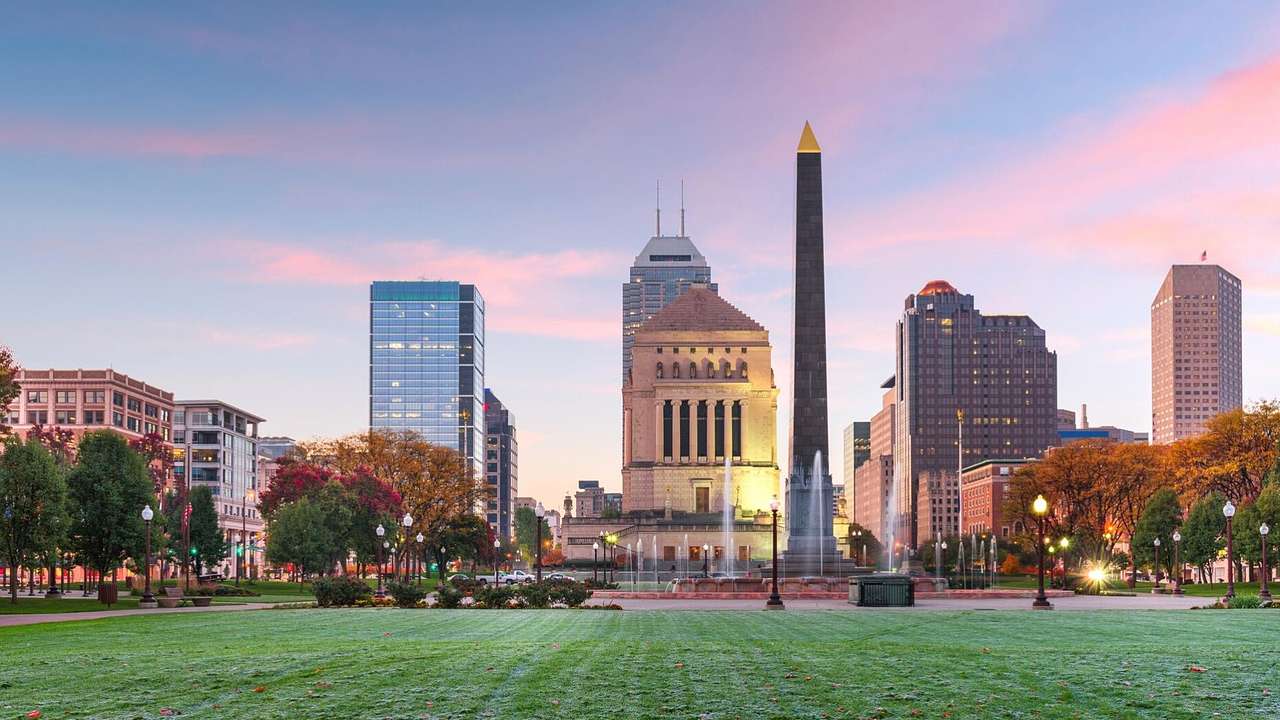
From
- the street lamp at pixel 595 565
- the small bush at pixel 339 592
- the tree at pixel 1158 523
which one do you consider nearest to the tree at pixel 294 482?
the street lamp at pixel 595 565

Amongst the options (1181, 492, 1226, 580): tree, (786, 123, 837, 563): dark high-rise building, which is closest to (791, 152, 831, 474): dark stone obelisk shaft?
(786, 123, 837, 563): dark high-rise building

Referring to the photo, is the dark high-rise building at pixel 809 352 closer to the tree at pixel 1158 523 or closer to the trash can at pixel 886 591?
the tree at pixel 1158 523

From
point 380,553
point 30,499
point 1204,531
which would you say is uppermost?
point 30,499

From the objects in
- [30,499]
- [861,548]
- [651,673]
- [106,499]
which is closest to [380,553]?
[106,499]

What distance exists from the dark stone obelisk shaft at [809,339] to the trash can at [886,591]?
109 ft

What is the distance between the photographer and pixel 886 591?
152 ft

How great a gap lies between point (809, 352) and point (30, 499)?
4536 cm

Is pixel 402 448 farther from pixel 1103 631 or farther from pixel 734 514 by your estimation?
pixel 1103 631

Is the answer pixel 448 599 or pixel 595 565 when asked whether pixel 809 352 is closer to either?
pixel 595 565

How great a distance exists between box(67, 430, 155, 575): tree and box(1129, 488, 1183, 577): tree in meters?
68.4

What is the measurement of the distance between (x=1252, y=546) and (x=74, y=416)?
13975 centimetres

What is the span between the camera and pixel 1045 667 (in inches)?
710

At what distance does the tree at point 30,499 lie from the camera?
186ft

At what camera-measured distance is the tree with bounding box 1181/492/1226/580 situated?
87562 millimetres
